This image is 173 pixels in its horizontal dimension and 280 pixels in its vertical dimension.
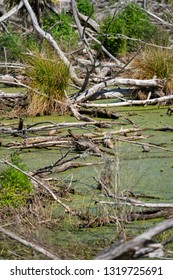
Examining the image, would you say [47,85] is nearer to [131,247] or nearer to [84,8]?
[131,247]

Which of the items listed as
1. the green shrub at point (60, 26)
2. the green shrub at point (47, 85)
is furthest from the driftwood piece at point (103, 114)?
the green shrub at point (60, 26)

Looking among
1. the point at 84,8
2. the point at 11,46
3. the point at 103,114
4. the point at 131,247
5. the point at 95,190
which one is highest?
the point at 84,8

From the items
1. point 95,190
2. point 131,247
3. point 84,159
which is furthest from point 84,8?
point 131,247

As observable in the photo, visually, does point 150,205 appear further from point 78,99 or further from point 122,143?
point 78,99

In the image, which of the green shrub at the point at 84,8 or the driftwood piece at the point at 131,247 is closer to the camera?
the driftwood piece at the point at 131,247

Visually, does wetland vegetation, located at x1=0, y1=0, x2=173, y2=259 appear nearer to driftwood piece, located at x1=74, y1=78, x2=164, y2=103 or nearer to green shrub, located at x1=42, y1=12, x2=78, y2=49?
driftwood piece, located at x1=74, y1=78, x2=164, y2=103

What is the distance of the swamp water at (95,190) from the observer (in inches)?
221

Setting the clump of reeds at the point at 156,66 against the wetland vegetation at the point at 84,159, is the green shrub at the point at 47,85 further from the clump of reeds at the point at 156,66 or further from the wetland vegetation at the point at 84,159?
the clump of reeds at the point at 156,66

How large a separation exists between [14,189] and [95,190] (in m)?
0.81

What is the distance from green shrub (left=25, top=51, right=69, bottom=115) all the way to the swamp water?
4.13 ft

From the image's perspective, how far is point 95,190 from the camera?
7.07m

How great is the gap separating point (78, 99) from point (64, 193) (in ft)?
15.1

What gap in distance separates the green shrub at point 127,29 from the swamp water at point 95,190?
275 inches

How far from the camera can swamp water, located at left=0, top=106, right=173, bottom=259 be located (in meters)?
5.61
